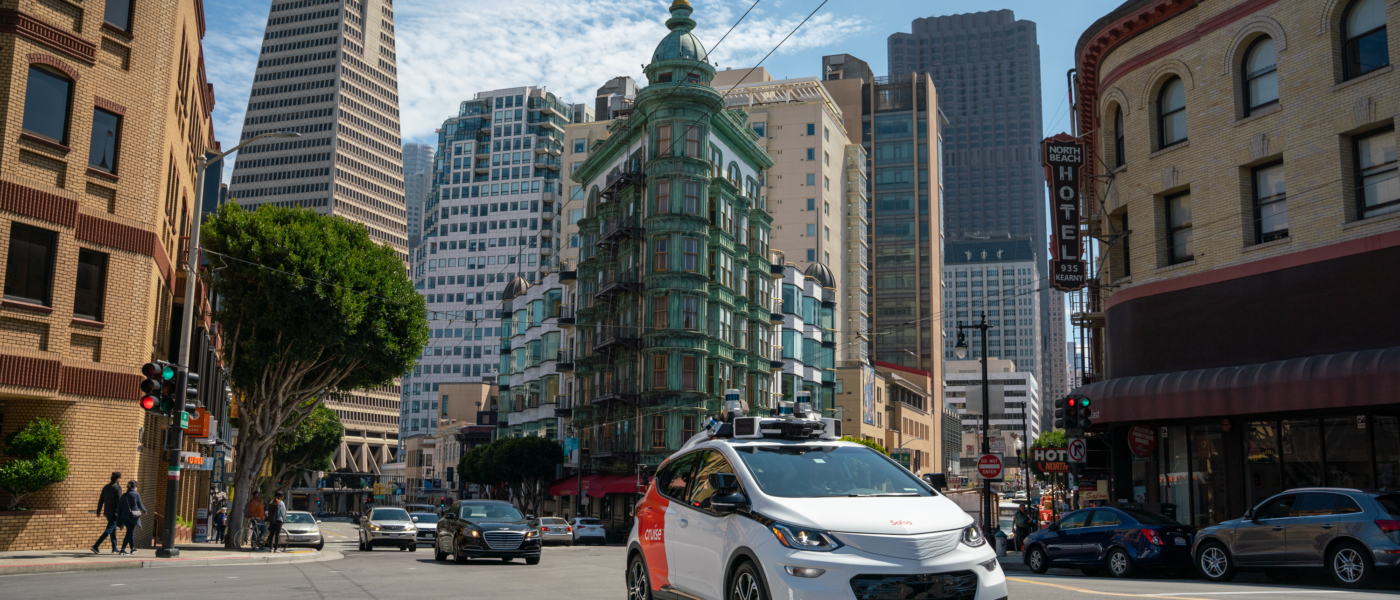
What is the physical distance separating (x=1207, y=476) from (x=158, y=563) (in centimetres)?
2348

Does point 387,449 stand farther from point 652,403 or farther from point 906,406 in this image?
point 652,403

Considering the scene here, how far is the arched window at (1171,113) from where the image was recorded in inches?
1091

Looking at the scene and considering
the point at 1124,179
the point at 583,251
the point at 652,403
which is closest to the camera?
the point at 1124,179

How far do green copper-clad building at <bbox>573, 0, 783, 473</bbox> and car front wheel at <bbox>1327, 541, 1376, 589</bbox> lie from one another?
3850 centimetres

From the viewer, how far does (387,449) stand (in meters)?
175

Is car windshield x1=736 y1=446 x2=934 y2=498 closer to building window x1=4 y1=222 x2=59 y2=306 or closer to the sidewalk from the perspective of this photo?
the sidewalk

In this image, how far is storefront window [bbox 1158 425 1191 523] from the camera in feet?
86.7

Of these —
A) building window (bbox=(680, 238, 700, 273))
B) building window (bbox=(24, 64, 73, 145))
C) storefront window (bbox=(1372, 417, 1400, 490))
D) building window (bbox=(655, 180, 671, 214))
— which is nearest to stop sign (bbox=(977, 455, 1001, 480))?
storefront window (bbox=(1372, 417, 1400, 490))

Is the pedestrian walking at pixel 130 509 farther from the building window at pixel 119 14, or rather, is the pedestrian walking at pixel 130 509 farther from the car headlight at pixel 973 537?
the car headlight at pixel 973 537

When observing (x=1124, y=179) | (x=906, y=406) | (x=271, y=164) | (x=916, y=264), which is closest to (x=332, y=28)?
(x=271, y=164)

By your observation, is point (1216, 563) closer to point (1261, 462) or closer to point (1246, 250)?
point (1261, 462)

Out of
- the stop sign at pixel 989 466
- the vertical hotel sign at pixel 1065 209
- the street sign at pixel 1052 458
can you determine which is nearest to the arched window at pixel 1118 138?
the vertical hotel sign at pixel 1065 209

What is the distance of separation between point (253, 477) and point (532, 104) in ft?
501

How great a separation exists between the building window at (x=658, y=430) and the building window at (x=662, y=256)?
303 inches
